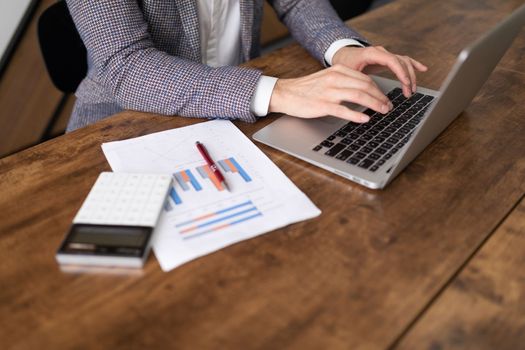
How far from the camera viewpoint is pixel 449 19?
1.37 metres

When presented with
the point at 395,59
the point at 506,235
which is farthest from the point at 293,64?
the point at 506,235

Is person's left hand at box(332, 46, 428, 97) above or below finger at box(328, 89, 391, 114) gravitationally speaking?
below

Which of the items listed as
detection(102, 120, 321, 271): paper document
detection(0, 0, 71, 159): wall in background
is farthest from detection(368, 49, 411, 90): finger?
detection(0, 0, 71, 159): wall in background

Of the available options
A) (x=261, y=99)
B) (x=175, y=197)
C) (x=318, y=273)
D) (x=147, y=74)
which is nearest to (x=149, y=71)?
(x=147, y=74)

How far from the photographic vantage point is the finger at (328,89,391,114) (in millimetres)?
863

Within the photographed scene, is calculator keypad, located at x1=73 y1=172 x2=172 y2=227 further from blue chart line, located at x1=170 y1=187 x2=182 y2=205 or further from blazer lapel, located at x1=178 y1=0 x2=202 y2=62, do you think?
blazer lapel, located at x1=178 y1=0 x2=202 y2=62

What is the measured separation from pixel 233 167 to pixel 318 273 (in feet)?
0.82

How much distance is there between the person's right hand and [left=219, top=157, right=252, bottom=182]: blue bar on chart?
0.52 feet

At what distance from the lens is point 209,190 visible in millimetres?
753

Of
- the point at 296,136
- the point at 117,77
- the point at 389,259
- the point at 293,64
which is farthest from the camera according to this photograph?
the point at 293,64

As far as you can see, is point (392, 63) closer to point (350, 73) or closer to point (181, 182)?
point (350, 73)

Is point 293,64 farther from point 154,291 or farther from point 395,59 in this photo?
point 154,291

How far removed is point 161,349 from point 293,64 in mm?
781

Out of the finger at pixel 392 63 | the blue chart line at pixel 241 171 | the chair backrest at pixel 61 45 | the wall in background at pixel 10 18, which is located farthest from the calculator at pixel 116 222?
the wall in background at pixel 10 18
